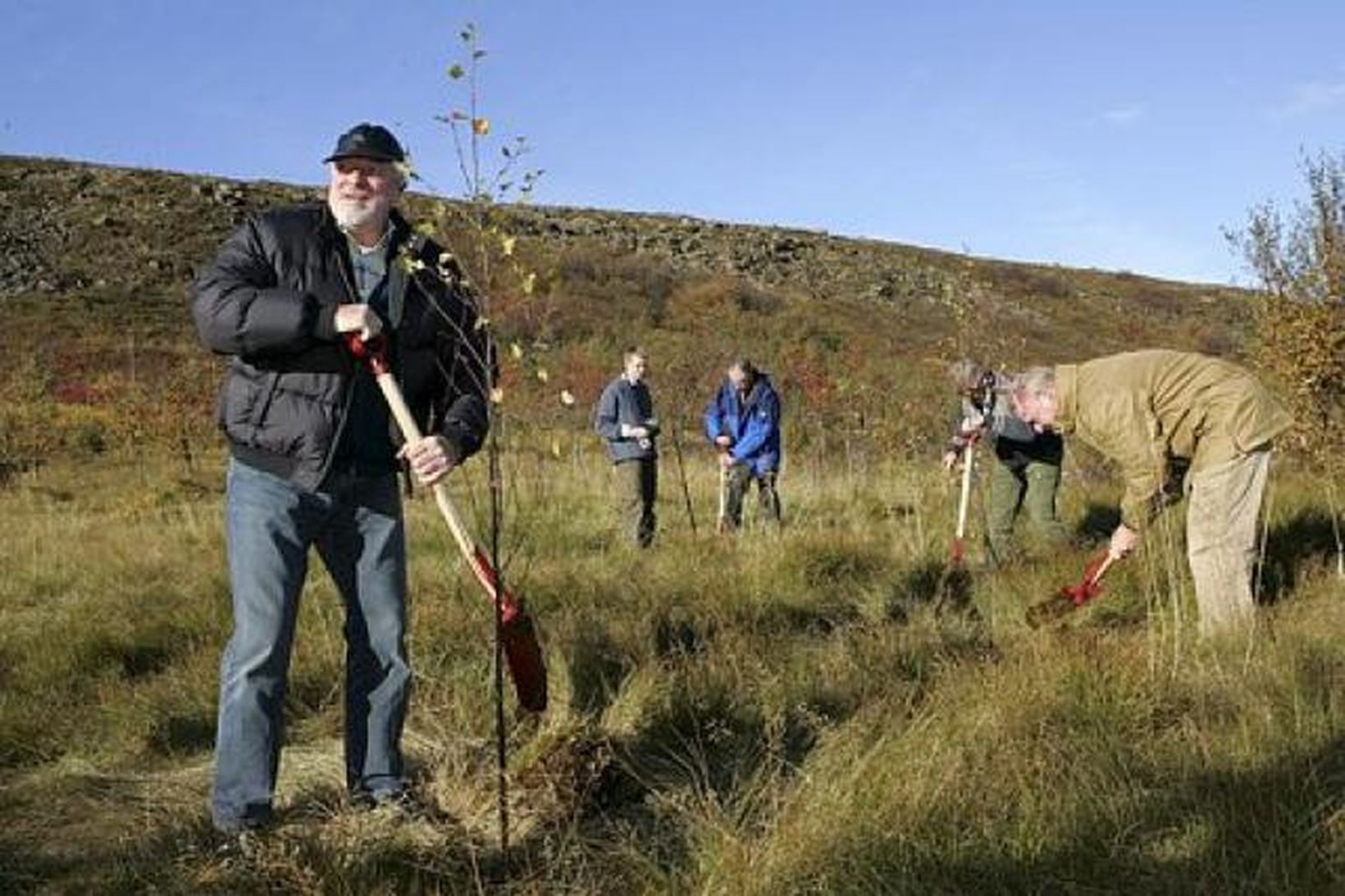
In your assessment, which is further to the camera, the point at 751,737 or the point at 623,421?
the point at 623,421

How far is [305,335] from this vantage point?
3338 millimetres

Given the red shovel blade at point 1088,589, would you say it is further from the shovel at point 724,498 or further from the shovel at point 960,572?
the shovel at point 724,498

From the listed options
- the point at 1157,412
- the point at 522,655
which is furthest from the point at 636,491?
the point at 522,655

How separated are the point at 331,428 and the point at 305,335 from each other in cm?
31

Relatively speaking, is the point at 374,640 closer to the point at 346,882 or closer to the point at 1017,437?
the point at 346,882

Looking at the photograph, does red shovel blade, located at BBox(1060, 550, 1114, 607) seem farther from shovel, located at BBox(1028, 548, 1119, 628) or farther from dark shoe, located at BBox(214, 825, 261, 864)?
dark shoe, located at BBox(214, 825, 261, 864)

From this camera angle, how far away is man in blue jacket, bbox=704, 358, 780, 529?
11.8 m

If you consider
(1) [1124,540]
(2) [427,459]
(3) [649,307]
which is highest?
(3) [649,307]

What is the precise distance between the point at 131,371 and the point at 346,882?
26.4 meters

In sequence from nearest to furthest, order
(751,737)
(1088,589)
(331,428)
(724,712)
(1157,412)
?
(331,428) → (751,737) → (724,712) → (1157,412) → (1088,589)

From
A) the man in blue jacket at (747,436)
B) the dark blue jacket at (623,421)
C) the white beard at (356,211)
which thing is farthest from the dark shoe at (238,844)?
the man in blue jacket at (747,436)

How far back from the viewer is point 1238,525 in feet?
20.0

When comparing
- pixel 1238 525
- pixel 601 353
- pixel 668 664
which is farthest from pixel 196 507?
pixel 601 353

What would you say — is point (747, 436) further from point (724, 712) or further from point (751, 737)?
point (751, 737)
